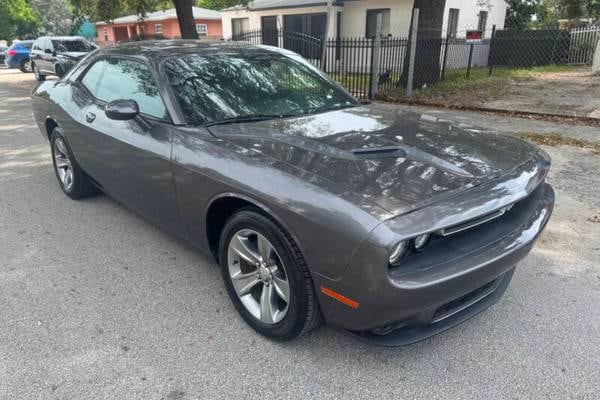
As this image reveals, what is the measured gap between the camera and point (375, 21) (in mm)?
18125

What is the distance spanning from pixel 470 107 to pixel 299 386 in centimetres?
845

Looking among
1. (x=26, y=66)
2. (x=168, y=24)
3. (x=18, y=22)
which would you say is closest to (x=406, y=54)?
(x=26, y=66)

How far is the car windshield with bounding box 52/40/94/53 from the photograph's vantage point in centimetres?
1728

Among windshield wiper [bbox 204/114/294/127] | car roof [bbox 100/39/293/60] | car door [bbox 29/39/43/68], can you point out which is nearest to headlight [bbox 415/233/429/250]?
windshield wiper [bbox 204/114/294/127]

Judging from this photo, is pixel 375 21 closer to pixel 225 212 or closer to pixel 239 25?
pixel 239 25

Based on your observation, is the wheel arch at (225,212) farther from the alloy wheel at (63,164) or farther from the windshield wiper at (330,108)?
the alloy wheel at (63,164)

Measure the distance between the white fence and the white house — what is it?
13.3 ft

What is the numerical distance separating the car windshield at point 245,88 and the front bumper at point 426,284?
5.10ft

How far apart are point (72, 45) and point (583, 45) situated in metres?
19.7

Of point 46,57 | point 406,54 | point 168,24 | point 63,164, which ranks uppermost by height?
point 168,24

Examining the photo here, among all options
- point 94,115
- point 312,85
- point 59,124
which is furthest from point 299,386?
point 59,124

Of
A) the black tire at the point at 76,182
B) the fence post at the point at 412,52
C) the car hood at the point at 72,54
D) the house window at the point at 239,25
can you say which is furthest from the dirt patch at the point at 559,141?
the house window at the point at 239,25

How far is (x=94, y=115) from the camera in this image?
3.95m

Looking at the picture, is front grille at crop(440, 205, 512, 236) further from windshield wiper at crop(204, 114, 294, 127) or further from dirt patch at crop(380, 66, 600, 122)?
dirt patch at crop(380, 66, 600, 122)
